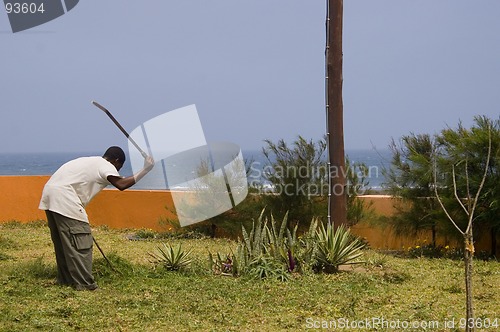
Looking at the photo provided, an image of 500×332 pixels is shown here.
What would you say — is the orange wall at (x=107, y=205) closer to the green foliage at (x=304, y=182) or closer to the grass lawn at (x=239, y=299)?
the green foliage at (x=304, y=182)

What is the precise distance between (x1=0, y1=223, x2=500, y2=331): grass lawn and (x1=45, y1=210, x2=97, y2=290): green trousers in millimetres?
173

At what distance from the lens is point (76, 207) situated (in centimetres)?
853

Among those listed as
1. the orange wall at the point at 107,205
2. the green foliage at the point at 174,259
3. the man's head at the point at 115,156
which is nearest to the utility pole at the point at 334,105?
the green foliage at the point at 174,259

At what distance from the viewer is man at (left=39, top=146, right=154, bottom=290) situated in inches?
333

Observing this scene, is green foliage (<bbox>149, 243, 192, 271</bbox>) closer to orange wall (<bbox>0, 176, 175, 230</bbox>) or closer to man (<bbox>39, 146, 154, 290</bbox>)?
man (<bbox>39, 146, 154, 290</bbox>)

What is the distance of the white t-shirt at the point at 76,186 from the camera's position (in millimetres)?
8500

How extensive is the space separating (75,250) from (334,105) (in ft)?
13.7

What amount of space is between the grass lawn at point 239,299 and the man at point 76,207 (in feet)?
0.80

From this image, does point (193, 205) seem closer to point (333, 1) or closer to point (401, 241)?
point (401, 241)

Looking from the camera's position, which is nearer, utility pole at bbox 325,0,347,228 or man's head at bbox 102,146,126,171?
man's head at bbox 102,146,126,171

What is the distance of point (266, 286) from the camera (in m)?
8.44

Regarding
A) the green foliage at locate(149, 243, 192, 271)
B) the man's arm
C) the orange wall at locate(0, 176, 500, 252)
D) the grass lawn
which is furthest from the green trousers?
the orange wall at locate(0, 176, 500, 252)

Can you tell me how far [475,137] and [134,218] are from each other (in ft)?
23.3

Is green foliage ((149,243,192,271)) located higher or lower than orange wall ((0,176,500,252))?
higher
